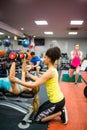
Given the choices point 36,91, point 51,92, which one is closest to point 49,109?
point 51,92

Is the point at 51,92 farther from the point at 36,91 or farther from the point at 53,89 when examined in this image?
the point at 36,91

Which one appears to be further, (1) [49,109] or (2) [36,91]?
(2) [36,91]

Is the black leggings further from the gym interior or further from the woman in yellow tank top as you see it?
the gym interior

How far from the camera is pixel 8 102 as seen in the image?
3.27 m

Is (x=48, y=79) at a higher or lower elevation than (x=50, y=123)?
higher

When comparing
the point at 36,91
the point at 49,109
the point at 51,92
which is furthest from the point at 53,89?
the point at 36,91

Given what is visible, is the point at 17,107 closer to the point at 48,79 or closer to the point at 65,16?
the point at 48,79

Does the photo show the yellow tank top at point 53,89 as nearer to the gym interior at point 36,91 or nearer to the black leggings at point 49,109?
the black leggings at point 49,109

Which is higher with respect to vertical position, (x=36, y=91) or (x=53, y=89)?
(x=53, y=89)

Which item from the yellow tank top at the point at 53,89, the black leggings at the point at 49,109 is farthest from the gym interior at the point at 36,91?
the yellow tank top at the point at 53,89

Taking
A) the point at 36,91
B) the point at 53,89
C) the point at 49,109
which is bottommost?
the point at 49,109

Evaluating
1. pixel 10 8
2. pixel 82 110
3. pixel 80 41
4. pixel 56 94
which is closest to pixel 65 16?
pixel 10 8

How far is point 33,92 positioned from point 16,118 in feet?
1.78

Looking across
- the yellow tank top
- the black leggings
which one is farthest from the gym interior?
the yellow tank top
